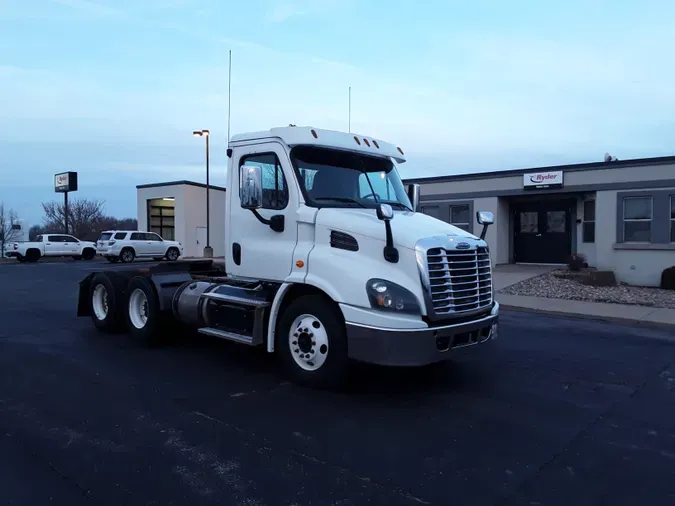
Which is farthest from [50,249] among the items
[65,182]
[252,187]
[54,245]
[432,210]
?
[252,187]

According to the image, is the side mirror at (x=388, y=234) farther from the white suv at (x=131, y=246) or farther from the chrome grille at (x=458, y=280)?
the white suv at (x=131, y=246)

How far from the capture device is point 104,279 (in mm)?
9047

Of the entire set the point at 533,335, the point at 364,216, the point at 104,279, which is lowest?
the point at 533,335

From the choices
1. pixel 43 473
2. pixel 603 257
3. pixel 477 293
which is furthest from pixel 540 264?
pixel 43 473

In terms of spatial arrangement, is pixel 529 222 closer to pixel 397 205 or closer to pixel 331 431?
pixel 397 205

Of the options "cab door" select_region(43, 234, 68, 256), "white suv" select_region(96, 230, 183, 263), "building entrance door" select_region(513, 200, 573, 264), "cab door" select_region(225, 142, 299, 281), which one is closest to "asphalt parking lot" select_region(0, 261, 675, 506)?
"cab door" select_region(225, 142, 299, 281)

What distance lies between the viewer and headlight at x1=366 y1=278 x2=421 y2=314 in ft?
17.1

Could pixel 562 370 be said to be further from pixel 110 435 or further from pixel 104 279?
pixel 104 279

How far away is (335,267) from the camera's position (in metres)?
5.53

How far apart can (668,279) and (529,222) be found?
6937mm

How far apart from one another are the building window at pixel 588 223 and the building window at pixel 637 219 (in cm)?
207

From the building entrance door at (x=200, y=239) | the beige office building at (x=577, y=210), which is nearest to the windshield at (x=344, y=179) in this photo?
the beige office building at (x=577, y=210)

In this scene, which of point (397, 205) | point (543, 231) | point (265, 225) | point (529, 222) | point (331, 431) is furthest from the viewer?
point (529, 222)

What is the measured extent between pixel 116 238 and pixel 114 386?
2701 cm
